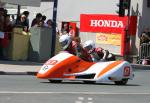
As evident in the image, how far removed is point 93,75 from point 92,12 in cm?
2279

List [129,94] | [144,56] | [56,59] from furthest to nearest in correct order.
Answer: [144,56]
[56,59]
[129,94]

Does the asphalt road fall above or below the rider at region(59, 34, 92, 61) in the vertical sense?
below

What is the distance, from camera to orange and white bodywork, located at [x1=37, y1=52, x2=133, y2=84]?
1856 centimetres

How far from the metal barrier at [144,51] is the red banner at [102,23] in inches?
65.0

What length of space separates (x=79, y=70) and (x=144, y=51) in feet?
63.3

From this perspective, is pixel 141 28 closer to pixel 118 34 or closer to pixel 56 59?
pixel 118 34

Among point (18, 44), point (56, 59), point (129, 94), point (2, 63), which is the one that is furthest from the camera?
point (18, 44)

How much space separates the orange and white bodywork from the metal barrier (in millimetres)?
18292

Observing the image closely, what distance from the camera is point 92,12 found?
41.5 meters

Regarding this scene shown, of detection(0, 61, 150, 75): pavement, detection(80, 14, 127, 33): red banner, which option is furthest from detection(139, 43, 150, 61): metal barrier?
detection(0, 61, 150, 75): pavement

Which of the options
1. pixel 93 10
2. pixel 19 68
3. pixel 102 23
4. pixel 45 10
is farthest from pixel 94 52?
pixel 45 10

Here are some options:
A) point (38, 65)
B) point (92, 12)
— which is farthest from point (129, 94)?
point (92, 12)

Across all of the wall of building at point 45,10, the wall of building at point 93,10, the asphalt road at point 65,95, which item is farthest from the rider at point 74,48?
the wall of building at point 45,10

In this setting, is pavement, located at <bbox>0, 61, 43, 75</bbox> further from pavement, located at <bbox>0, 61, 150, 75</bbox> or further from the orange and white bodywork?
the orange and white bodywork
